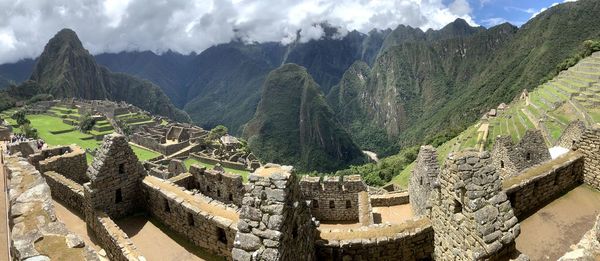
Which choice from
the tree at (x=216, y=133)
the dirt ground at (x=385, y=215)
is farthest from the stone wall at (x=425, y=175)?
the tree at (x=216, y=133)

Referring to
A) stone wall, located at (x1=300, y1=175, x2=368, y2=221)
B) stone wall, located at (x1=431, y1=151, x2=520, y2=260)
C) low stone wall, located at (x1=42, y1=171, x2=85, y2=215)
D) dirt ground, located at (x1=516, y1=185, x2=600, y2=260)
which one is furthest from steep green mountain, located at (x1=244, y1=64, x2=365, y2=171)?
stone wall, located at (x1=431, y1=151, x2=520, y2=260)

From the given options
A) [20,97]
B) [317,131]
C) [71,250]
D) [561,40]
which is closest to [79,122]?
[20,97]

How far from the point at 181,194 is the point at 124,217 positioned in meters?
2.31

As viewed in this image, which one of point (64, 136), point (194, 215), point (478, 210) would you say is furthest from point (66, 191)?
point (64, 136)

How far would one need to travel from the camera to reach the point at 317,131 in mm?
190125

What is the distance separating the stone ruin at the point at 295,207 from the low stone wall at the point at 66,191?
0.04 metres

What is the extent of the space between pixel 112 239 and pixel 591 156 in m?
12.6

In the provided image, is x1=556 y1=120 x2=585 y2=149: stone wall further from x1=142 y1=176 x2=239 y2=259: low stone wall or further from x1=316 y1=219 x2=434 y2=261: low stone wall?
x1=142 y1=176 x2=239 y2=259: low stone wall

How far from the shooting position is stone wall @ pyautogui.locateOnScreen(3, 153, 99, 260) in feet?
18.8

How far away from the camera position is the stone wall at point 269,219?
571cm

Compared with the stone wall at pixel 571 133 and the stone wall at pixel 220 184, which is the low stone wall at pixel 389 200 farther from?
the stone wall at pixel 571 133

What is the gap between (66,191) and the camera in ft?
42.2

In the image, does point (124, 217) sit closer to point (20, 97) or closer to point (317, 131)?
point (20, 97)

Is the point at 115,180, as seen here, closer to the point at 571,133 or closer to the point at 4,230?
the point at 4,230
